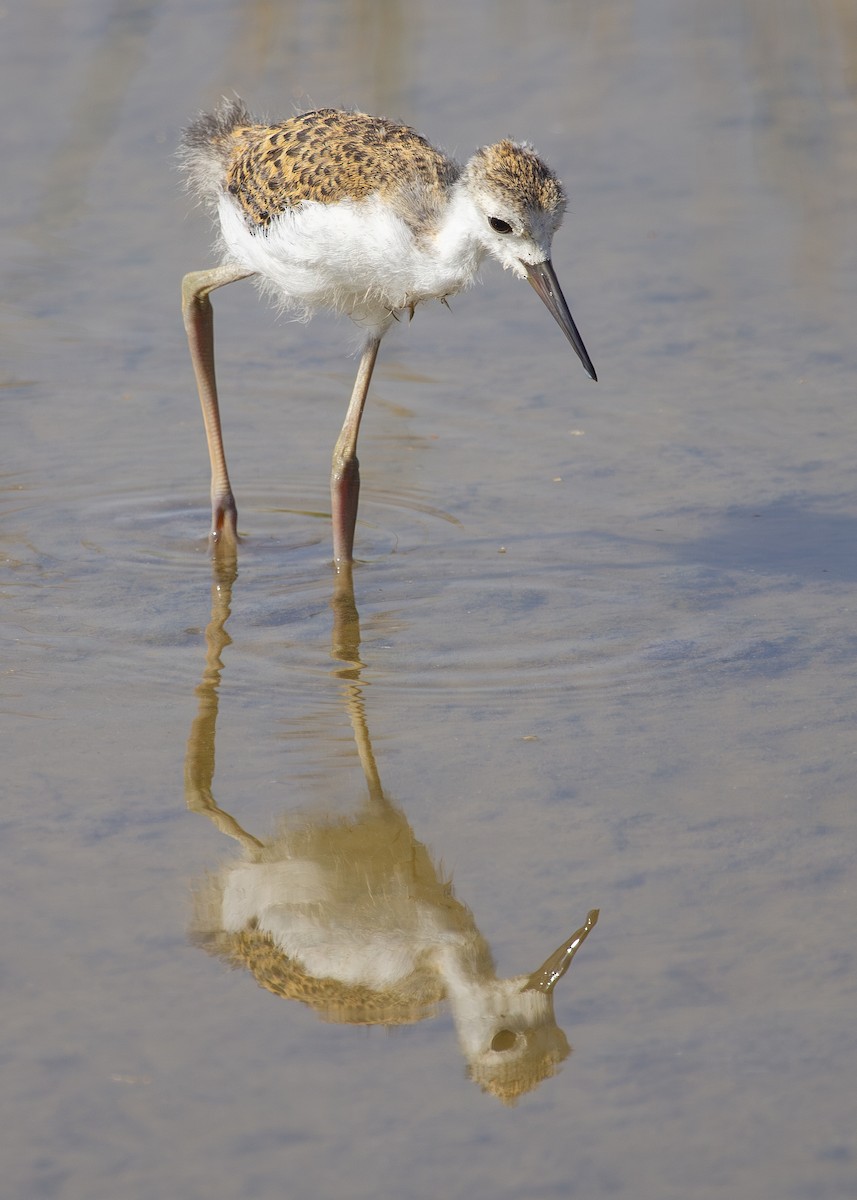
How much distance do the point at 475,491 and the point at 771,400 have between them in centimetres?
144

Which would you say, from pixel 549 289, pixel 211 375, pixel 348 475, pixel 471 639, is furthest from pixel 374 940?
pixel 211 375

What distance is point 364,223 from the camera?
5.16 m

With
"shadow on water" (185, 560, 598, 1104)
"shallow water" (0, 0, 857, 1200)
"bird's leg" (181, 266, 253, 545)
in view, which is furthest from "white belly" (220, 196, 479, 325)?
"shadow on water" (185, 560, 598, 1104)

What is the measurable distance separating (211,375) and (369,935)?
2.86m

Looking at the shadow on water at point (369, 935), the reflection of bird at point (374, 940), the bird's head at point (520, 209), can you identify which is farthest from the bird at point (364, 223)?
the reflection of bird at point (374, 940)

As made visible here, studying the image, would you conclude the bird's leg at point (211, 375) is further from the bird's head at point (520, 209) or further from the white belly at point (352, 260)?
the bird's head at point (520, 209)

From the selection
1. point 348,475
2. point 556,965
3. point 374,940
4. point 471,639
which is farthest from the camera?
point 348,475

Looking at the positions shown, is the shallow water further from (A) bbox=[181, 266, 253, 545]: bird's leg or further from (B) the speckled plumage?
(B) the speckled plumage

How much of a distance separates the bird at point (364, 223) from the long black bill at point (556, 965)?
1934 millimetres

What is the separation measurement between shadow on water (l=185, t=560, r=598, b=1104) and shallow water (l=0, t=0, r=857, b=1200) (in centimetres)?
5

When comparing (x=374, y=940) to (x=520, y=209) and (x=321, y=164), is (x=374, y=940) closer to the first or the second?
(x=520, y=209)

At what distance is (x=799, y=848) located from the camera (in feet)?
13.8

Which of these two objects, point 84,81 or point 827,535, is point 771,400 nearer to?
point 827,535

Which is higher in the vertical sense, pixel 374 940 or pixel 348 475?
pixel 348 475
